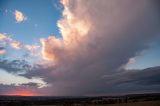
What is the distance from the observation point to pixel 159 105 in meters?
43.3

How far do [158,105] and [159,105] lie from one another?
0.19 metres

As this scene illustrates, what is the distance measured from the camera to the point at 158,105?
4344 cm
